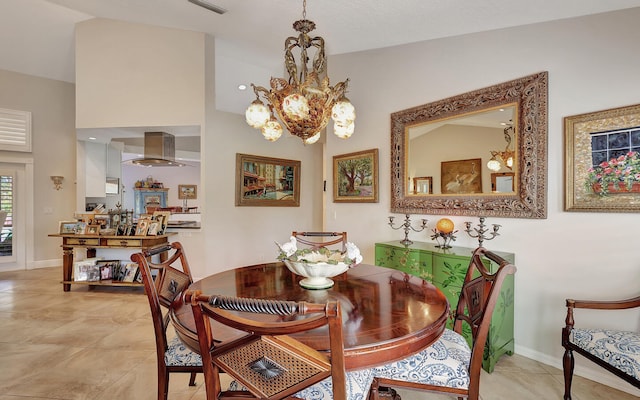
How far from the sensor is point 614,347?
1.62 meters

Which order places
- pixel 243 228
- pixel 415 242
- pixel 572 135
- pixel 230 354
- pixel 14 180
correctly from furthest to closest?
1. pixel 14 180
2. pixel 243 228
3. pixel 415 242
4. pixel 572 135
5. pixel 230 354

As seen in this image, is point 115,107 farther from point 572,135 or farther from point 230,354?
A: point 572,135

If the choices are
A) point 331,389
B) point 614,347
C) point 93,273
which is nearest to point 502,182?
point 614,347

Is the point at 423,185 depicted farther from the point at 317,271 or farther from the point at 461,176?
the point at 317,271

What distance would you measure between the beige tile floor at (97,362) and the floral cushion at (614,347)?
0.48 metres

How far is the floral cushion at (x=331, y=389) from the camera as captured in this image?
1.17m

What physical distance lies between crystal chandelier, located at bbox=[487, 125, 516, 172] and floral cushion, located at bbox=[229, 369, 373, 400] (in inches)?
84.4

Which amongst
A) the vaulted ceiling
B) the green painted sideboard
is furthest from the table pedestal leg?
the green painted sideboard

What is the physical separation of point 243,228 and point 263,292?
3.53m

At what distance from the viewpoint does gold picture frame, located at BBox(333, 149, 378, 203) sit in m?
3.63

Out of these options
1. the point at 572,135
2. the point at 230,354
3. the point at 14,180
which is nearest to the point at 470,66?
the point at 572,135

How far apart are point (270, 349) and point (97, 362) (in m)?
2.38

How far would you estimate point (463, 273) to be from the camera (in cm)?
239

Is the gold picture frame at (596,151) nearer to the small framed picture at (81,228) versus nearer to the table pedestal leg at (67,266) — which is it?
the small framed picture at (81,228)
